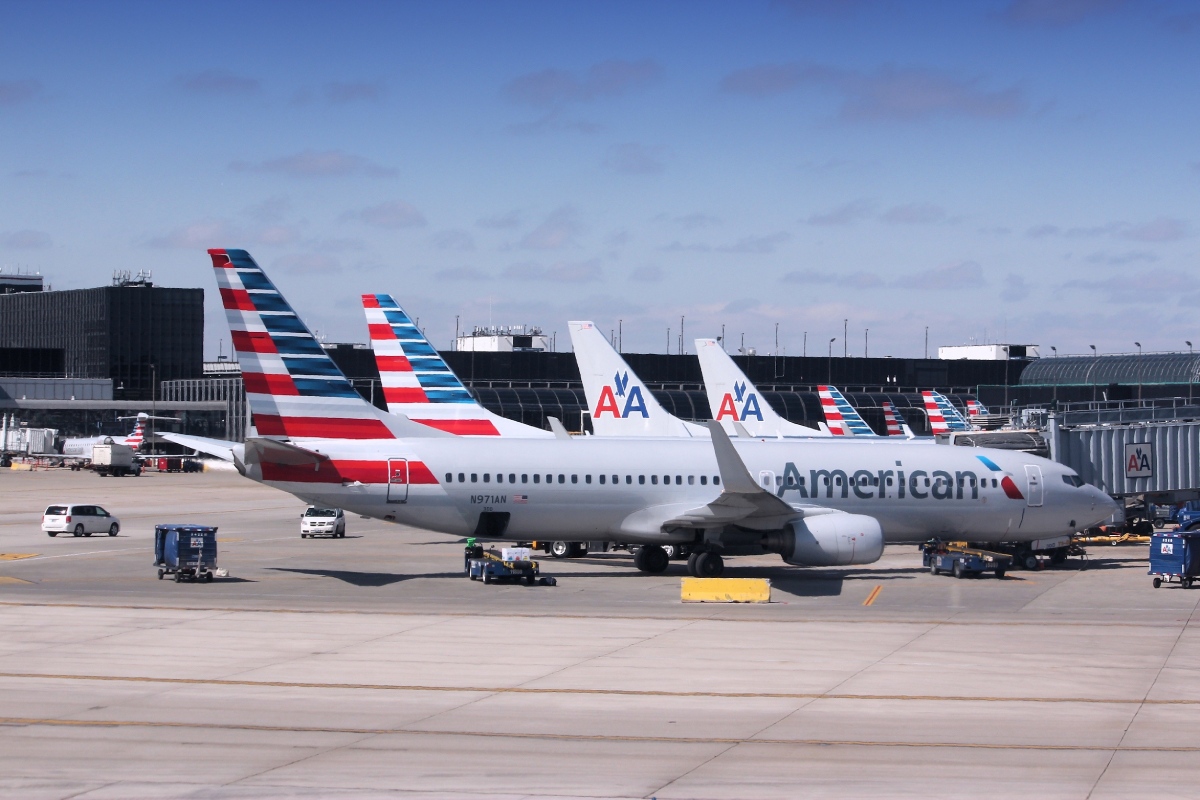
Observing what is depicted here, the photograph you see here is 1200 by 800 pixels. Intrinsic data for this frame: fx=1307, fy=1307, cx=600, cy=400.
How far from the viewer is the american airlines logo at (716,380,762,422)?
62781mm

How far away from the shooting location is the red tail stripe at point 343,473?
36406 millimetres

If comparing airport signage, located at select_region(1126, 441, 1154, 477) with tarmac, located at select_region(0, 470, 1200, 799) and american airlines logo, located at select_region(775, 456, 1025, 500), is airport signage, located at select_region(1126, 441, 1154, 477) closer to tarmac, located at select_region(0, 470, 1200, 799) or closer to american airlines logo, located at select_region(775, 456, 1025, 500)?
american airlines logo, located at select_region(775, 456, 1025, 500)

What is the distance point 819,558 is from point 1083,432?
66.1 ft

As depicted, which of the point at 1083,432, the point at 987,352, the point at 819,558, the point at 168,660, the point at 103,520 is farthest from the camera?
the point at 987,352

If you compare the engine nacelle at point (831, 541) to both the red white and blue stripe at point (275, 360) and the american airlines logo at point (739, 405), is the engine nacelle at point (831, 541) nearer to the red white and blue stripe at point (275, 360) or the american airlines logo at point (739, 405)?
the red white and blue stripe at point (275, 360)

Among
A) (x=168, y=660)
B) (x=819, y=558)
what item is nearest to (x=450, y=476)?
(x=819, y=558)

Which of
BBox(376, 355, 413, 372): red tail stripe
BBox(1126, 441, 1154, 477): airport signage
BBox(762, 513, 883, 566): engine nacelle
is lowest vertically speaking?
BBox(762, 513, 883, 566): engine nacelle

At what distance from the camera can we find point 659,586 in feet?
127

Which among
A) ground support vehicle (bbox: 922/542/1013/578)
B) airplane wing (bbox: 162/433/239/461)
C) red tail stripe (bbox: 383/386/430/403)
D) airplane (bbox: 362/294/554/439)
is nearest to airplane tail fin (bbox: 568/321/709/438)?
airplane (bbox: 362/294/554/439)

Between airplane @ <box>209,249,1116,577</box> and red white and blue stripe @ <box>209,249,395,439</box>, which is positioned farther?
airplane @ <box>209,249,1116,577</box>

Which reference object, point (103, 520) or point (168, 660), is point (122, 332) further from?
point (168, 660)

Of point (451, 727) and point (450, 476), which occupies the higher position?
point (450, 476)

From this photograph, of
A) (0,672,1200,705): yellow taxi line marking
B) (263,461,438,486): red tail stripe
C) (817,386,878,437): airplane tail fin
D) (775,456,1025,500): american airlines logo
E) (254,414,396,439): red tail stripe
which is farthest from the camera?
(817,386,878,437): airplane tail fin

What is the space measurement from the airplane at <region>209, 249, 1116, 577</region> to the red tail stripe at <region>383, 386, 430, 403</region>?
1136cm
